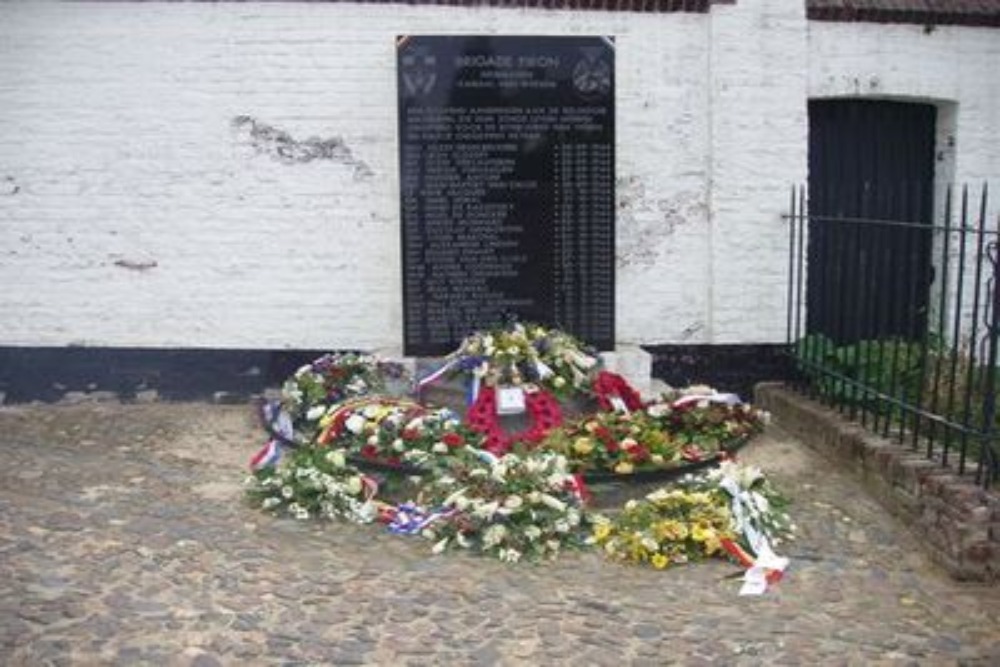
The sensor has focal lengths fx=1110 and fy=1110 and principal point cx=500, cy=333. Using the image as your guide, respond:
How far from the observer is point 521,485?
5.47 metres

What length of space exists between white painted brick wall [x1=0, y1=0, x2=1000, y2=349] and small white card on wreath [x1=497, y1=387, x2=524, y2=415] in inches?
61.1

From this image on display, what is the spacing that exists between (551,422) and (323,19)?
3216mm

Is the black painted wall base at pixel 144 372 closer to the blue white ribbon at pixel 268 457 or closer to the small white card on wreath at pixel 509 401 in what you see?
the blue white ribbon at pixel 268 457

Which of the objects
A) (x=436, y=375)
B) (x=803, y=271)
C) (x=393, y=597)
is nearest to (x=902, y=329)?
(x=803, y=271)

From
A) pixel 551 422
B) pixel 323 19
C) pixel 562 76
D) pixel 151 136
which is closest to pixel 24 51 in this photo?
pixel 151 136

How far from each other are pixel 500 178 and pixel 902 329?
11.0 ft

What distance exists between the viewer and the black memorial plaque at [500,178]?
24.6 feet

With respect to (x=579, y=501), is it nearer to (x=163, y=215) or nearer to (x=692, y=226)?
(x=692, y=226)

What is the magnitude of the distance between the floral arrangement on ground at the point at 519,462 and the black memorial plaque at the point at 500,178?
49 centimetres

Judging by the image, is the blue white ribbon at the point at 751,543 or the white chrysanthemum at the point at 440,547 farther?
the white chrysanthemum at the point at 440,547

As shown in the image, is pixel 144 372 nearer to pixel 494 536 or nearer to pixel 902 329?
pixel 494 536

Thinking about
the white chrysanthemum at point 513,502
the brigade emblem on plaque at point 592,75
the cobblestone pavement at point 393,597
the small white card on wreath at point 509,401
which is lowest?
the cobblestone pavement at point 393,597

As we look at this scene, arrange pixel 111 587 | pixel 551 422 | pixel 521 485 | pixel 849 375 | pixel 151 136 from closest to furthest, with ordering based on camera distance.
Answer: pixel 111 587, pixel 521 485, pixel 551 422, pixel 849 375, pixel 151 136

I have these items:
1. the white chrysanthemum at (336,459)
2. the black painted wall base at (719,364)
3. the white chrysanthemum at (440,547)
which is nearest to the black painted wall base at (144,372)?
the black painted wall base at (719,364)
